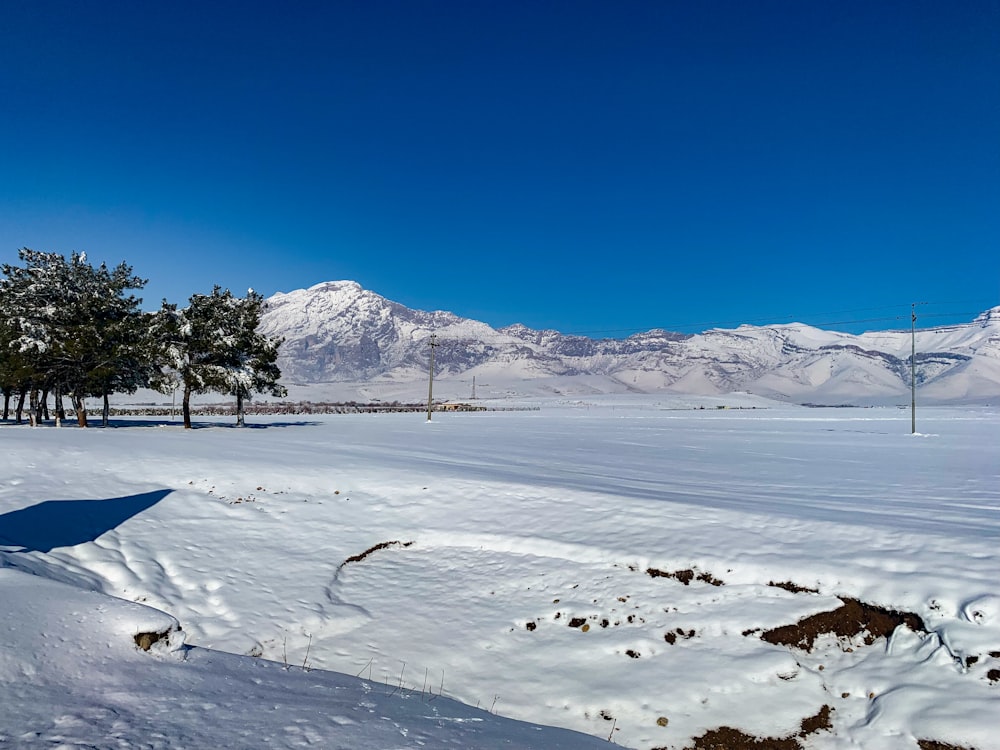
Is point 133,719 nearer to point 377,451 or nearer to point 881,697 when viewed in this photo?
point 881,697

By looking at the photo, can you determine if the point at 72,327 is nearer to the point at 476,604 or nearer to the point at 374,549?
the point at 374,549

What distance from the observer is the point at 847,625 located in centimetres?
1160

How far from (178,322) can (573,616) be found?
43908 mm

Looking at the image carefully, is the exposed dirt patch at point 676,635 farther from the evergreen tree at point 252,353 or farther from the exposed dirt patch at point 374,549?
the evergreen tree at point 252,353

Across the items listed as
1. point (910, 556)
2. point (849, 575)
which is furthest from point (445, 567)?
point (910, 556)

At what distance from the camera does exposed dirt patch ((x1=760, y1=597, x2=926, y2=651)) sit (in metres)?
11.3

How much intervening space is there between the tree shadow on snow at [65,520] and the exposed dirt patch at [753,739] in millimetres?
15047

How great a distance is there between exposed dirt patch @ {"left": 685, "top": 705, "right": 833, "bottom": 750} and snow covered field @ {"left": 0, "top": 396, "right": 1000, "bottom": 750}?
0.15 m

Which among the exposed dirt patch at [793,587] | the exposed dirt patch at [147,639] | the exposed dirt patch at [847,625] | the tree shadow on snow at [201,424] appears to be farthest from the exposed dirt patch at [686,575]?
the tree shadow on snow at [201,424]

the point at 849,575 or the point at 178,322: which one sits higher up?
the point at 178,322

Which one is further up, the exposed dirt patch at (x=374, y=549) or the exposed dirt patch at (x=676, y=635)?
the exposed dirt patch at (x=374, y=549)

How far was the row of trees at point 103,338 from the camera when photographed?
139 feet

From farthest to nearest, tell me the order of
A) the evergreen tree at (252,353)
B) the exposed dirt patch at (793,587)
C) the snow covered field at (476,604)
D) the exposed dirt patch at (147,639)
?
the evergreen tree at (252,353) < the exposed dirt patch at (793,587) < the exposed dirt patch at (147,639) < the snow covered field at (476,604)

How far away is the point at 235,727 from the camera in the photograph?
667cm
